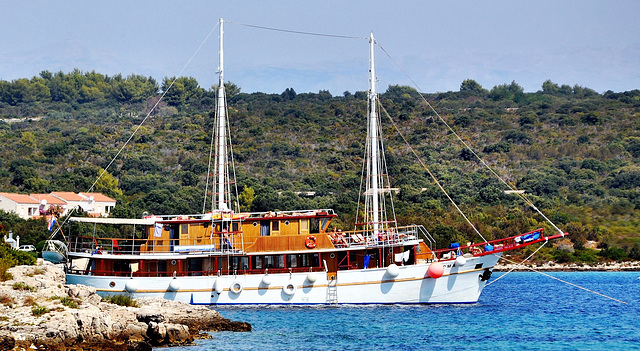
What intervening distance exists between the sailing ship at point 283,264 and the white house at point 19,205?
1579 inches

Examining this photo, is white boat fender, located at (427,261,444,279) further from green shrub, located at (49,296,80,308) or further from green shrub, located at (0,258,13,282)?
green shrub, located at (0,258,13,282)

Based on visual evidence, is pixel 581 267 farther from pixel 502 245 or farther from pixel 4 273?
pixel 4 273

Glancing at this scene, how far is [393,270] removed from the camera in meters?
33.5

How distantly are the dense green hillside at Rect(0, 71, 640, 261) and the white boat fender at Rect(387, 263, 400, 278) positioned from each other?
25553 millimetres

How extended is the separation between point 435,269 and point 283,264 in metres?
6.95

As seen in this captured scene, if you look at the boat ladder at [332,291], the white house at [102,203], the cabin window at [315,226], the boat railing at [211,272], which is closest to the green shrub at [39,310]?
the boat railing at [211,272]

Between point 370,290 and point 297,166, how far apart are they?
68712 mm

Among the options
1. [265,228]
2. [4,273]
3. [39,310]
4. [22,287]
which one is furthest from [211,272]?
[39,310]

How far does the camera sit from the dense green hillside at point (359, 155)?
74.2 m

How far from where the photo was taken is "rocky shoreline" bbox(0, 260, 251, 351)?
21.7m

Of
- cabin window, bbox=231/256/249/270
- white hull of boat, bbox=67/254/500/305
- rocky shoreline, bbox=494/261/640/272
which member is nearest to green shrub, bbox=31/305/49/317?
white hull of boat, bbox=67/254/500/305

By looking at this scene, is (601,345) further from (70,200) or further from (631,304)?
(70,200)

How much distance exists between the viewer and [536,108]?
129625 mm

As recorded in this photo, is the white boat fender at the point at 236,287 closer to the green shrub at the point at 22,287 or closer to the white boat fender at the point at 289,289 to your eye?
the white boat fender at the point at 289,289
